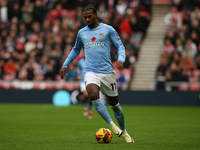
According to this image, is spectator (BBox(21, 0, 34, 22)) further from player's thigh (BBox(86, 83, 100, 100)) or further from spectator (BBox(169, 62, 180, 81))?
player's thigh (BBox(86, 83, 100, 100))

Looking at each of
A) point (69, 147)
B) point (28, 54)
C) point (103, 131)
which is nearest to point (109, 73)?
point (103, 131)

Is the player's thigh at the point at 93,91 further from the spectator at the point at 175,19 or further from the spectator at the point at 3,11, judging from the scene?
the spectator at the point at 3,11

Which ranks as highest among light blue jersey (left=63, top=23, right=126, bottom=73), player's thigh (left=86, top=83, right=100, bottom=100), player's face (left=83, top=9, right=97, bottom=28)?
player's face (left=83, top=9, right=97, bottom=28)

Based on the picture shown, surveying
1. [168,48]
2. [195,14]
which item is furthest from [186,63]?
[195,14]

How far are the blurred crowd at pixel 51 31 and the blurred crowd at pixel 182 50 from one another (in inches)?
23.6

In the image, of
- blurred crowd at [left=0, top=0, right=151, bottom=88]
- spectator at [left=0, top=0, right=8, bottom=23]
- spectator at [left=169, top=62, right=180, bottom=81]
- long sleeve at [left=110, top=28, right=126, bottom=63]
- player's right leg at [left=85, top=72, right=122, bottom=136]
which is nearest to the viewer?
player's right leg at [left=85, top=72, right=122, bottom=136]

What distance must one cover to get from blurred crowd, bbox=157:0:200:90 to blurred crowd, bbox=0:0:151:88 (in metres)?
0.60

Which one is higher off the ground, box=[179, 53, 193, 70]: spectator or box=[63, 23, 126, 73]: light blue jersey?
box=[63, 23, 126, 73]: light blue jersey

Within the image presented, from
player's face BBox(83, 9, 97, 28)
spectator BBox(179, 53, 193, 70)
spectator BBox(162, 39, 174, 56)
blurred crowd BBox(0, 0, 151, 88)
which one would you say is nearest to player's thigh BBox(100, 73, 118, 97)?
player's face BBox(83, 9, 97, 28)

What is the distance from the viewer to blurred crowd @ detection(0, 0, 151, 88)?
2225 cm

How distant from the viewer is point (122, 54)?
7.87m

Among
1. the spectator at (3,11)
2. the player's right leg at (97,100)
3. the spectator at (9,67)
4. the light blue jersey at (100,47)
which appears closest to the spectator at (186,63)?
the spectator at (9,67)

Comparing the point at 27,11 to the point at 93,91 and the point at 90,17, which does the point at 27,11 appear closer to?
the point at 90,17

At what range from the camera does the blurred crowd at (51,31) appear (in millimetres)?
22250
